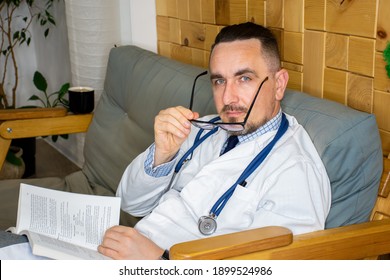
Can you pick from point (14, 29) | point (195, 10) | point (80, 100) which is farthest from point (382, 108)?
point (14, 29)

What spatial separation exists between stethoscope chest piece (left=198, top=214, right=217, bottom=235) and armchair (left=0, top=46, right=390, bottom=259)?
0.82ft

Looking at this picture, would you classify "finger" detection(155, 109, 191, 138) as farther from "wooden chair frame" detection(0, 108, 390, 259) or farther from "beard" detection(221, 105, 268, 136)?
"wooden chair frame" detection(0, 108, 390, 259)

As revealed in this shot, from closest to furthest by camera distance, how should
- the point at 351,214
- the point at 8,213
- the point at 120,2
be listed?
the point at 351,214 < the point at 8,213 < the point at 120,2

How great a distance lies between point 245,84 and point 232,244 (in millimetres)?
524

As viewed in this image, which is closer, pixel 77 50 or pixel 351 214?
pixel 351 214

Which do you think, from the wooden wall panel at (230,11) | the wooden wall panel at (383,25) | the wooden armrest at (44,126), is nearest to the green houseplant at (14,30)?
the wooden armrest at (44,126)

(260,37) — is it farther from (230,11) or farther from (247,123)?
(230,11)

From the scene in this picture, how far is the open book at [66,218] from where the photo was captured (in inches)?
67.2

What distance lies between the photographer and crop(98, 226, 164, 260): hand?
1593 millimetres

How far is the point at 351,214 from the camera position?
1673 millimetres

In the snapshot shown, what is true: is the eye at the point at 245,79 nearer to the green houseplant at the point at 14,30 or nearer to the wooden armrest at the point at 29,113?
the wooden armrest at the point at 29,113

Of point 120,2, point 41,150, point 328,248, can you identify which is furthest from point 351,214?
point 41,150
